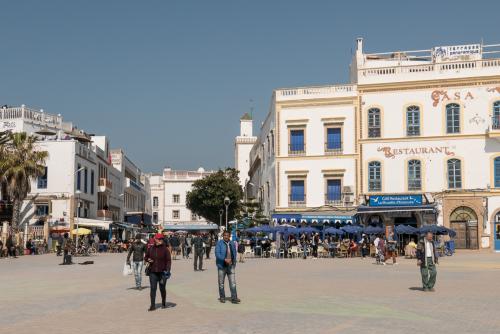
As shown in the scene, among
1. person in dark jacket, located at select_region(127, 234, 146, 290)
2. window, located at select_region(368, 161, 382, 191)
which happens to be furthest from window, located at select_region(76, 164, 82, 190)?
person in dark jacket, located at select_region(127, 234, 146, 290)

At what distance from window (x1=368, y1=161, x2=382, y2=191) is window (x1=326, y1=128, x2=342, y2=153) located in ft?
8.47

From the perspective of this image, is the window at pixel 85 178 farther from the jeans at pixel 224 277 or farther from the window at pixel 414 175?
the jeans at pixel 224 277

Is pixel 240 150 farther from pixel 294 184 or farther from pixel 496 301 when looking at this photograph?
pixel 496 301

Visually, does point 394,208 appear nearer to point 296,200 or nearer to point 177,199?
point 296,200

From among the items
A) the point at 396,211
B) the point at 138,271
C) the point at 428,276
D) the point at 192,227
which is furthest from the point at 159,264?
the point at 192,227

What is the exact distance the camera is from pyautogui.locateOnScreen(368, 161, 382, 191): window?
45844 millimetres

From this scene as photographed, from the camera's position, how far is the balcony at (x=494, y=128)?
1711 inches

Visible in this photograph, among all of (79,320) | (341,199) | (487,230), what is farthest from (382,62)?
(79,320)

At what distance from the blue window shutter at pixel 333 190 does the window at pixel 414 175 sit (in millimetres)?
4812

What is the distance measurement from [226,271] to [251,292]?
2413mm

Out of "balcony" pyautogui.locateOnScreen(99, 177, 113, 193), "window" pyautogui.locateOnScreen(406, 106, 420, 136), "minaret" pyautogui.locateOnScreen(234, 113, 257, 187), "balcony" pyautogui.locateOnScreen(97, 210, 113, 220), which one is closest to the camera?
"window" pyautogui.locateOnScreen(406, 106, 420, 136)

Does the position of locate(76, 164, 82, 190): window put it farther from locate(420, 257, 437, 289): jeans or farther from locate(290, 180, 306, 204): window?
locate(420, 257, 437, 289): jeans

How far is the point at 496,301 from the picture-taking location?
14.6 meters

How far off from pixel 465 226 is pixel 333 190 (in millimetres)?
9008
